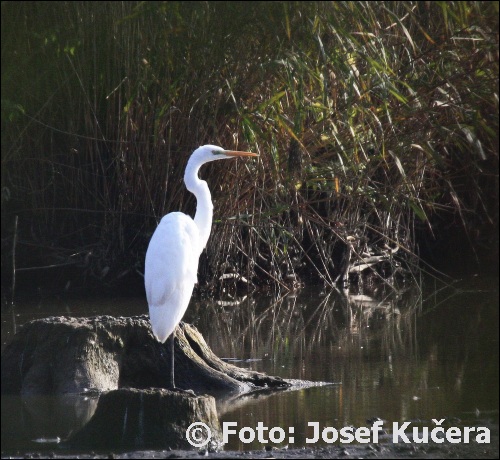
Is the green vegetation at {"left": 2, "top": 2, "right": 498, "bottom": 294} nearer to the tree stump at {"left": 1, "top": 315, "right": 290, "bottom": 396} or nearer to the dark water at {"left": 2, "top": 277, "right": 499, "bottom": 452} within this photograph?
the dark water at {"left": 2, "top": 277, "right": 499, "bottom": 452}

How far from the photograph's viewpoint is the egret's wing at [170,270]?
14.3 feet

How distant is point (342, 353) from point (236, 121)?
6.73ft

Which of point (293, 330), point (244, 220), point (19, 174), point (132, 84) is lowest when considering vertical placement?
point (293, 330)

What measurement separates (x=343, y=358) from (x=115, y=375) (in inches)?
57.6

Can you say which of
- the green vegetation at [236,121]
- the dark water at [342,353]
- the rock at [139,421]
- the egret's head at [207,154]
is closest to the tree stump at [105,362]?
the dark water at [342,353]

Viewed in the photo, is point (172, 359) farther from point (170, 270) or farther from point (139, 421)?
point (139, 421)

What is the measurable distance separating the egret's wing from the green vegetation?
140 cm

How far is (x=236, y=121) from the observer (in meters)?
6.80

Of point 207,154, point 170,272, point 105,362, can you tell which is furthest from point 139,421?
point 207,154

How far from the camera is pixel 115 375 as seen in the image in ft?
14.9

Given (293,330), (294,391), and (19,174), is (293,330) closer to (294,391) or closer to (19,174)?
(294,391)

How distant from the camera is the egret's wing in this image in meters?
4.37

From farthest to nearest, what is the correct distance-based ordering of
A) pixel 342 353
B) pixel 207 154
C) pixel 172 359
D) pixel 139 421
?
pixel 342 353, pixel 207 154, pixel 172 359, pixel 139 421

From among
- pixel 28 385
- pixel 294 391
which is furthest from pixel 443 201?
pixel 28 385
